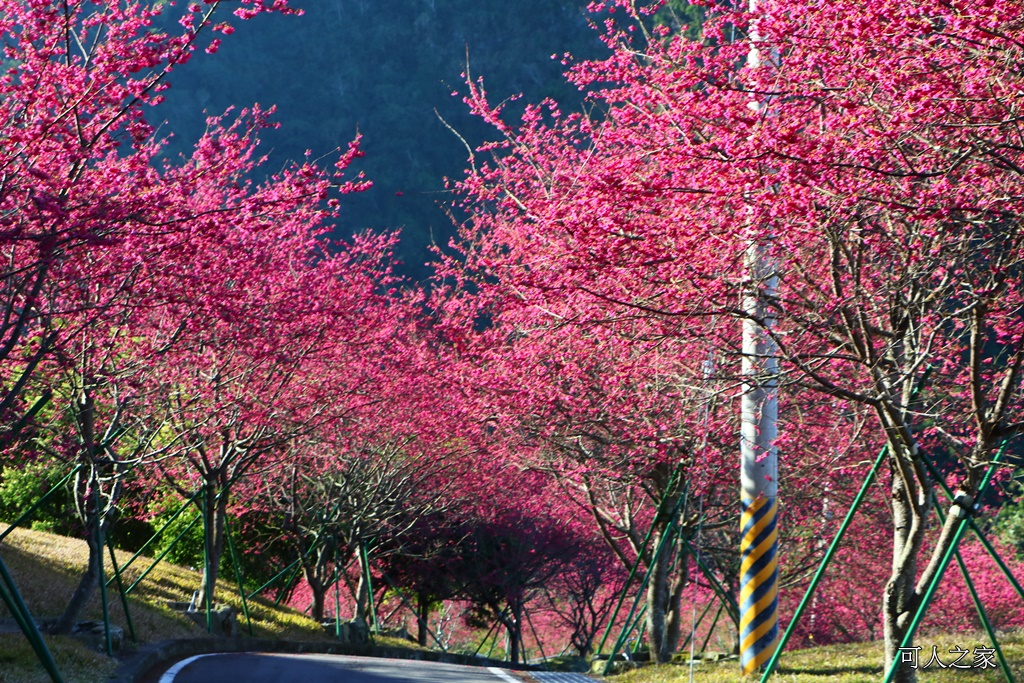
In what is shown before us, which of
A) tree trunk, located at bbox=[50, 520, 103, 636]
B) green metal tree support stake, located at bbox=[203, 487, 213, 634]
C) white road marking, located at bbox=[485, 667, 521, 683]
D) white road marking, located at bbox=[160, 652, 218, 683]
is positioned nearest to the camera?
white road marking, located at bbox=[160, 652, 218, 683]

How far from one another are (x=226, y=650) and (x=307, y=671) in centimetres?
342

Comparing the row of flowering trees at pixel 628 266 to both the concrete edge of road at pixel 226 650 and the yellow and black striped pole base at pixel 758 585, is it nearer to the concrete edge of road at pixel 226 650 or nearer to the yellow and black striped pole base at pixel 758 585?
the yellow and black striped pole base at pixel 758 585

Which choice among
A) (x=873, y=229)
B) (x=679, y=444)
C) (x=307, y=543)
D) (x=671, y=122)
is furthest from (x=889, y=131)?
(x=307, y=543)

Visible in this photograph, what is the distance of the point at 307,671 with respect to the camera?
1179 centimetres

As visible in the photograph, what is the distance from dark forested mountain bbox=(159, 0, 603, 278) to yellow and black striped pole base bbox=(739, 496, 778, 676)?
61319 millimetres

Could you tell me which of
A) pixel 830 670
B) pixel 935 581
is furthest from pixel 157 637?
pixel 935 581

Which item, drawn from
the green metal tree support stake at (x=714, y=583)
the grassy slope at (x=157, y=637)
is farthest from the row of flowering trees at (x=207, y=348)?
the green metal tree support stake at (x=714, y=583)

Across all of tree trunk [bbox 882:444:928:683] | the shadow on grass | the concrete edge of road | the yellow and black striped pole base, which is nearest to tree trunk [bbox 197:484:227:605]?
the concrete edge of road

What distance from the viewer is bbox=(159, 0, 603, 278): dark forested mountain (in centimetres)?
7595

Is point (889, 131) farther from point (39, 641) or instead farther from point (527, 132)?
point (527, 132)

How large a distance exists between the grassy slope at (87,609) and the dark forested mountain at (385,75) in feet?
174

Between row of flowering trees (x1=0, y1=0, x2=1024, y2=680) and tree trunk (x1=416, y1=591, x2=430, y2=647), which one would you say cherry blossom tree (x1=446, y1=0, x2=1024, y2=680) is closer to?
row of flowering trees (x1=0, y1=0, x2=1024, y2=680)

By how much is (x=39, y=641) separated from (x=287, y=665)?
5.80 meters

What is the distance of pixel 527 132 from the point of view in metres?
14.5
